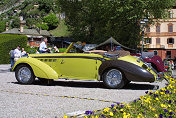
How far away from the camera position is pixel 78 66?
28.7 feet

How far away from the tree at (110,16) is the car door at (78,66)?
25648 millimetres

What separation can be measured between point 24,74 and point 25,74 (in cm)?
4

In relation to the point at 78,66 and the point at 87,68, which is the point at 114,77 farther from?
the point at 78,66

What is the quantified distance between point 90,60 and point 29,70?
226cm

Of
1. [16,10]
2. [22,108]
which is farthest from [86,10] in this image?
[16,10]

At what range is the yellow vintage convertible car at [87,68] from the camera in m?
8.12

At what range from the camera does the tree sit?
114 ft

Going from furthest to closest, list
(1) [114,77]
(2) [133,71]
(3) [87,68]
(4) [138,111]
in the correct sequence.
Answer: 1. (3) [87,68]
2. (1) [114,77]
3. (2) [133,71]
4. (4) [138,111]

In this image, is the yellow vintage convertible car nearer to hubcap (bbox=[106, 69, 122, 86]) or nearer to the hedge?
hubcap (bbox=[106, 69, 122, 86])

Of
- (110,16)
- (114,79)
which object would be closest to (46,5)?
(110,16)

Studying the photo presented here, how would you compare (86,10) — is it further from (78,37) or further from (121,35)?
(121,35)

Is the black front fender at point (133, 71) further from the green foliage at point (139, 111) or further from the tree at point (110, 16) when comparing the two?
the tree at point (110, 16)

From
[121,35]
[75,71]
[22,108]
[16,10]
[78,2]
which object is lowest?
[22,108]

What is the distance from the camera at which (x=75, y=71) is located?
883 centimetres
